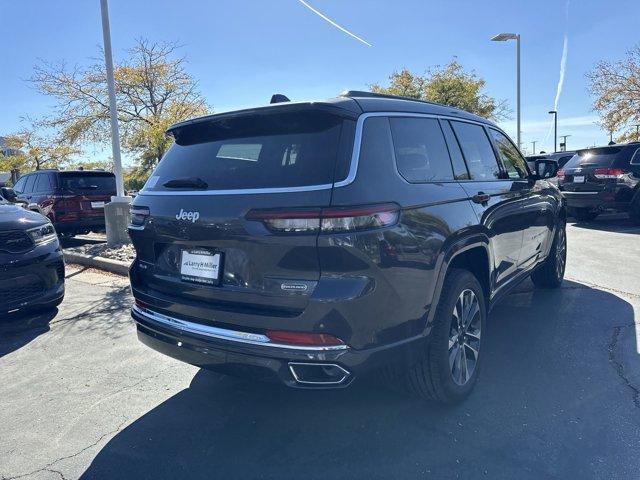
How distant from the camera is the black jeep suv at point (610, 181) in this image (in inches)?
408

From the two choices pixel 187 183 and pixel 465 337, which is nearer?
pixel 187 183

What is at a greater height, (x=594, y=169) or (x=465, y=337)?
(x=594, y=169)

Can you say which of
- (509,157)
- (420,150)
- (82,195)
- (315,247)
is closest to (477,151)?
(509,157)

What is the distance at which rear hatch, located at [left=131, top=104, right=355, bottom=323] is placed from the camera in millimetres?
2295

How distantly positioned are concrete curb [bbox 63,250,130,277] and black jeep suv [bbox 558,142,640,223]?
956 centimetres

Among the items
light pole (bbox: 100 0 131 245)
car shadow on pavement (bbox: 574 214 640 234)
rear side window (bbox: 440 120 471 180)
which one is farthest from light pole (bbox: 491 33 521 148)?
rear side window (bbox: 440 120 471 180)

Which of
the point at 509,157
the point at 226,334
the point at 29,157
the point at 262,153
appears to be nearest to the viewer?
the point at 226,334

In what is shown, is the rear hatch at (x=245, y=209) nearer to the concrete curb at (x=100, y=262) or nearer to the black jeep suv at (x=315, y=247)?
the black jeep suv at (x=315, y=247)

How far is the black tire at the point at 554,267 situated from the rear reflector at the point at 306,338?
3.89m

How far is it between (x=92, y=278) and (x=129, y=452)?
4.90 meters

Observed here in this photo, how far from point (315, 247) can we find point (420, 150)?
1085 millimetres

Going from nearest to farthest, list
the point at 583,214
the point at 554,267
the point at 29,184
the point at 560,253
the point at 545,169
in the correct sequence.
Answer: the point at 545,169 → the point at 554,267 → the point at 560,253 → the point at 29,184 → the point at 583,214

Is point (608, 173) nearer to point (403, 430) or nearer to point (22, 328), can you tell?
point (403, 430)

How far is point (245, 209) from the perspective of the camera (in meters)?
2.39
